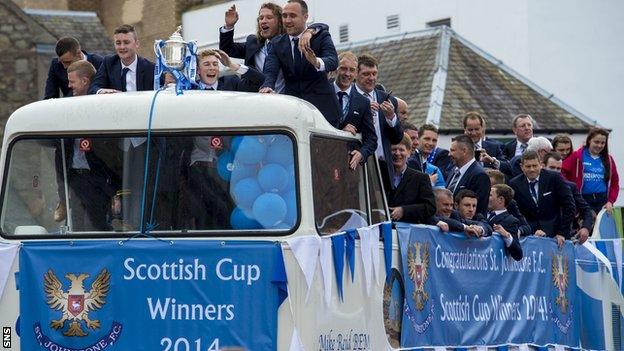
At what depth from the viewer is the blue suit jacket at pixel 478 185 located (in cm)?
1529

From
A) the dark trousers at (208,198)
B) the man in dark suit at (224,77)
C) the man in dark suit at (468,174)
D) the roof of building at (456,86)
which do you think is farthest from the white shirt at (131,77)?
the roof of building at (456,86)

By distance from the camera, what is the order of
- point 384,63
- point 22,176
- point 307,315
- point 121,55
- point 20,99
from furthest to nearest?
1. point 384,63
2. point 20,99
3. point 121,55
4. point 22,176
5. point 307,315

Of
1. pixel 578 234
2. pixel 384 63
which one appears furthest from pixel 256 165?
pixel 384 63

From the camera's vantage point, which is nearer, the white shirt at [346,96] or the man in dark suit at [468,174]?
the white shirt at [346,96]

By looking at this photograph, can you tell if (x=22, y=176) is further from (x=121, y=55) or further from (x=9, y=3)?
(x=9, y=3)

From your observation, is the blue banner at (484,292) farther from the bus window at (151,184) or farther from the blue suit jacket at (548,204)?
the bus window at (151,184)

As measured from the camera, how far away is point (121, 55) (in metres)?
13.3

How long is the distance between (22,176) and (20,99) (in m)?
22.6

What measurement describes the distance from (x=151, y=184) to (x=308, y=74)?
1743 millimetres

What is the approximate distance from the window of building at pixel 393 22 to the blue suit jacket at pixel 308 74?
34.1 metres

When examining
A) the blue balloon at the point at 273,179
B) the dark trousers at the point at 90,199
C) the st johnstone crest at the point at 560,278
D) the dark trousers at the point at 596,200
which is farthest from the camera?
the dark trousers at the point at 596,200

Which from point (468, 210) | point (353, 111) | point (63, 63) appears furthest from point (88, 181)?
point (468, 210)

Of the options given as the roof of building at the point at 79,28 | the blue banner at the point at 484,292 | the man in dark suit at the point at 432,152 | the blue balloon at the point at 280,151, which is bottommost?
the blue banner at the point at 484,292

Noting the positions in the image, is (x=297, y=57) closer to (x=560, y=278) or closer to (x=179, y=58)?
(x=179, y=58)
